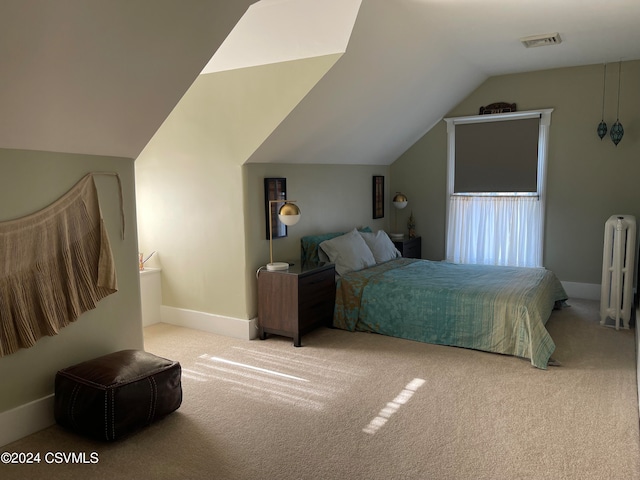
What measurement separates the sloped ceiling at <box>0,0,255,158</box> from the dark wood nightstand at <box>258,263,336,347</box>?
163cm

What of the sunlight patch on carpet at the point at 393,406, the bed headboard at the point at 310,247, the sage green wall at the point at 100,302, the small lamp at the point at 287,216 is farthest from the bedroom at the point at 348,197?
the sunlight patch on carpet at the point at 393,406

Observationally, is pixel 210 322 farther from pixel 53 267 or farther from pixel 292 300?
pixel 53 267

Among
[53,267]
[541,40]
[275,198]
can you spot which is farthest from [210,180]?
[541,40]

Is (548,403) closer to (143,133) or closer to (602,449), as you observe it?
(602,449)

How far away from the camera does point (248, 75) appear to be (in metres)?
3.84

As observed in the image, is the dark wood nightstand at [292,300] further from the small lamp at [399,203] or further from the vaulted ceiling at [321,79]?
the small lamp at [399,203]

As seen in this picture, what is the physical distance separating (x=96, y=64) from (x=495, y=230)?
478 centimetres

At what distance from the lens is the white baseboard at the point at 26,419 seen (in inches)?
102

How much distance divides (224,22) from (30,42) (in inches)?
35.5

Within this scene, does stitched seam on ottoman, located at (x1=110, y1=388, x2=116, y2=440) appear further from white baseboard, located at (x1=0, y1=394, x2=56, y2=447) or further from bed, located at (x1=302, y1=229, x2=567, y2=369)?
bed, located at (x1=302, y1=229, x2=567, y2=369)

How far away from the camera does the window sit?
221 inches

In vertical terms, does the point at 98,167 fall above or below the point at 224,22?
below

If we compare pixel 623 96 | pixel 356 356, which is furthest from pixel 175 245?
pixel 623 96

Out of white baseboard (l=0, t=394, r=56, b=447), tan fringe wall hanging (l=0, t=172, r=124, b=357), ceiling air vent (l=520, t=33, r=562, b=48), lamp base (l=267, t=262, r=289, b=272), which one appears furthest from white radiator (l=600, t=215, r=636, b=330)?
white baseboard (l=0, t=394, r=56, b=447)
